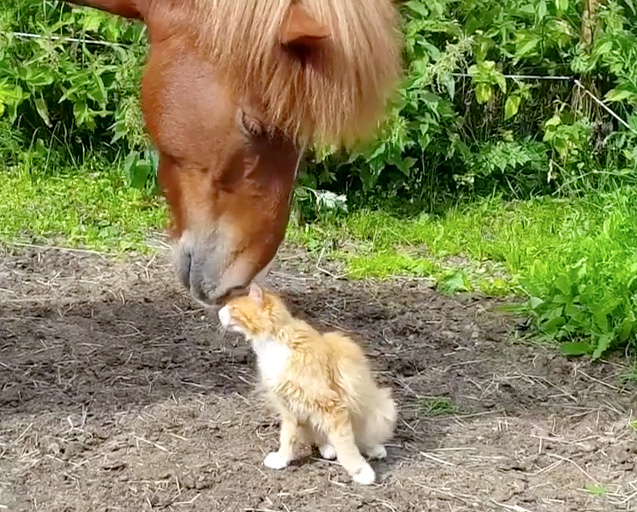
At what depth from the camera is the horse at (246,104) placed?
1.98 meters

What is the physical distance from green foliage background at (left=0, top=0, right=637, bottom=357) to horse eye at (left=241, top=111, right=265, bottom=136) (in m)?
2.41

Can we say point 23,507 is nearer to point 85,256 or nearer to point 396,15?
point 396,15

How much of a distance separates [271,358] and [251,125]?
66 centimetres

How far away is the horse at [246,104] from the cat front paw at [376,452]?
59 cm

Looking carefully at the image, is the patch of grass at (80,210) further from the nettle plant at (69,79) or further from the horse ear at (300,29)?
the horse ear at (300,29)

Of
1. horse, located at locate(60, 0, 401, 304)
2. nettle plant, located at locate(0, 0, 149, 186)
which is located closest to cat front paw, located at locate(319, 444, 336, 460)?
horse, located at locate(60, 0, 401, 304)

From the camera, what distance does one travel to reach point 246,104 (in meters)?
2.03

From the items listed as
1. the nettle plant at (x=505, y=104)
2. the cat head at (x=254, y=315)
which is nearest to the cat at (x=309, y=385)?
the cat head at (x=254, y=315)

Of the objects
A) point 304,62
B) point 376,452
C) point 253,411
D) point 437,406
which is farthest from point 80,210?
point 304,62

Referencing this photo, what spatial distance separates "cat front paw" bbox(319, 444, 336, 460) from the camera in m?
2.55

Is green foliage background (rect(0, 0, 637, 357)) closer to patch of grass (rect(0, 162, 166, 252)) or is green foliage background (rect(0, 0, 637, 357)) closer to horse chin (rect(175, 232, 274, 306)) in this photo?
patch of grass (rect(0, 162, 166, 252))

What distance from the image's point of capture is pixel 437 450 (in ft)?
8.60

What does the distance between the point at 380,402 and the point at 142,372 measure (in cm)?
88

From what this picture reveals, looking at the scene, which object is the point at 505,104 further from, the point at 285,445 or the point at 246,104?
the point at 246,104
